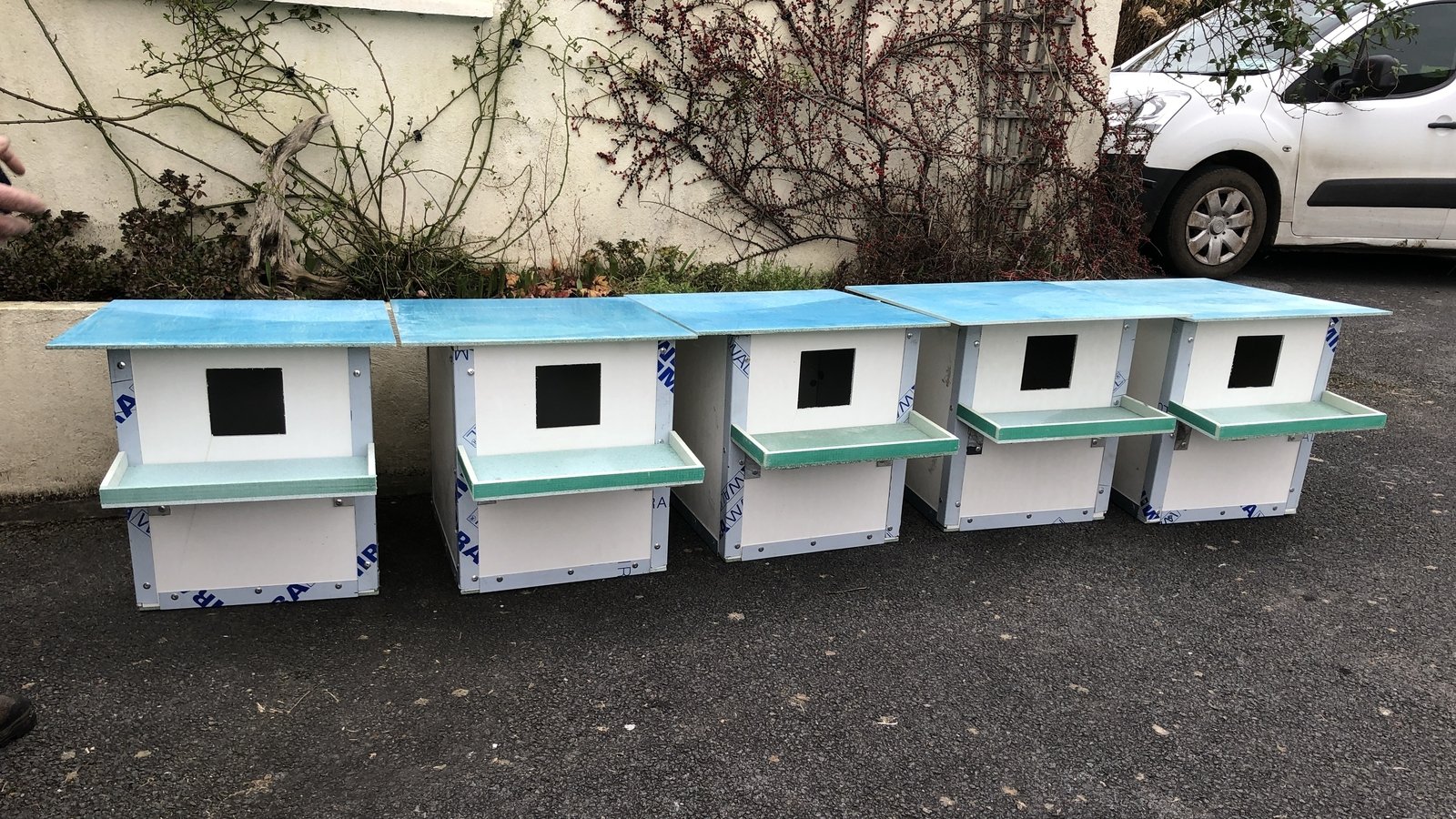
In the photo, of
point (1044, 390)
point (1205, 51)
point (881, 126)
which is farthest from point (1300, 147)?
point (1044, 390)

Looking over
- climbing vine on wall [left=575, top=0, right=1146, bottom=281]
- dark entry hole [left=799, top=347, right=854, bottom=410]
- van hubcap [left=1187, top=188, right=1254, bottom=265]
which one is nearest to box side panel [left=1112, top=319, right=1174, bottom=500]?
dark entry hole [left=799, top=347, right=854, bottom=410]

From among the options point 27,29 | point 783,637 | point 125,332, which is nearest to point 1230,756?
point 783,637

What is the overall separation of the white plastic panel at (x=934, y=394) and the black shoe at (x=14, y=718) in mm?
3152

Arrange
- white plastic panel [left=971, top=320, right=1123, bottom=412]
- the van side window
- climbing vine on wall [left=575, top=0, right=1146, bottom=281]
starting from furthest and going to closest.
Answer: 1. the van side window
2. climbing vine on wall [left=575, top=0, right=1146, bottom=281]
3. white plastic panel [left=971, top=320, right=1123, bottom=412]

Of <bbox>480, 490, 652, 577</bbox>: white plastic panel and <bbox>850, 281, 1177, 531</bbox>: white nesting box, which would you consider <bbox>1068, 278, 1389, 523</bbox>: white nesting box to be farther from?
<bbox>480, 490, 652, 577</bbox>: white plastic panel

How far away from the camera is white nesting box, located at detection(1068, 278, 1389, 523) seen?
4242 mm

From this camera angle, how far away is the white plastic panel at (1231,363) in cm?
428

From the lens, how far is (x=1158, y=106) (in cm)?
711

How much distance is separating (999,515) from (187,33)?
4.23 m

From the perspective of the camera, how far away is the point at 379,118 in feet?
16.6

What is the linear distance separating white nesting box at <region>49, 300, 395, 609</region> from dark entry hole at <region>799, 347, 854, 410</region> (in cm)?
151

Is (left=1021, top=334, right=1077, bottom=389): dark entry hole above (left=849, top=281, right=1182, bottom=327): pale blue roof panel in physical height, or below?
below

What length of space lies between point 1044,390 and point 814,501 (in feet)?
3.56

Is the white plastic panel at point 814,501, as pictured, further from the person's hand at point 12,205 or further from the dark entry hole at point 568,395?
the person's hand at point 12,205
